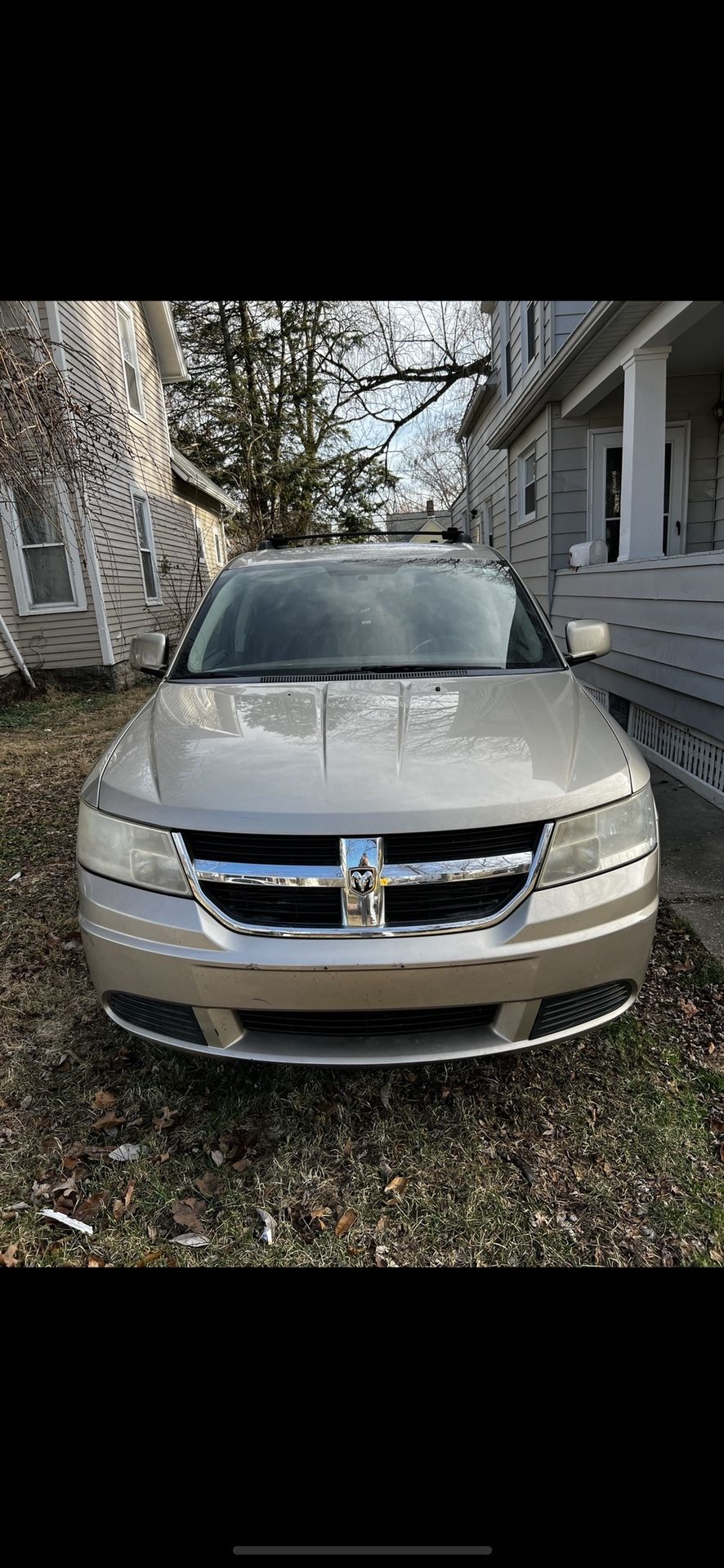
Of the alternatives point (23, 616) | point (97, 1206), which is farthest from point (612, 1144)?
point (23, 616)

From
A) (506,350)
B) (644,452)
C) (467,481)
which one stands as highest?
(506,350)

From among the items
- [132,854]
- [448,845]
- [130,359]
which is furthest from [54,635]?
[448,845]

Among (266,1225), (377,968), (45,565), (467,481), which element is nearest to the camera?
(377,968)

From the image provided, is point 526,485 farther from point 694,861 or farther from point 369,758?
point 369,758

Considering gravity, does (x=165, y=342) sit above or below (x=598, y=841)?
above

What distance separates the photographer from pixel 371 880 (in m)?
1.80

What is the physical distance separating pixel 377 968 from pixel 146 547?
485 inches

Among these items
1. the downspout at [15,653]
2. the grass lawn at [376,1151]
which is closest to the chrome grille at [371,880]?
the grass lawn at [376,1151]

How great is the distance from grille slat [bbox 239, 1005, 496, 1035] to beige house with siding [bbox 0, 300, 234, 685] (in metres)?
6.11

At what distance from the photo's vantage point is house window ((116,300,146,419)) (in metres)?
11.7

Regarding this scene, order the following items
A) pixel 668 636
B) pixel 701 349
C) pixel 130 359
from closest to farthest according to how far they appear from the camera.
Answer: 1. pixel 668 636
2. pixel 701 349
3. pixel 130 359

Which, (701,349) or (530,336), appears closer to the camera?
(701,349)

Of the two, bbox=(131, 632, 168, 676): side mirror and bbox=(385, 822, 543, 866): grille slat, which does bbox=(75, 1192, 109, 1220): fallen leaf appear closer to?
bbox=(385, 822, 543, 866): grille slat
